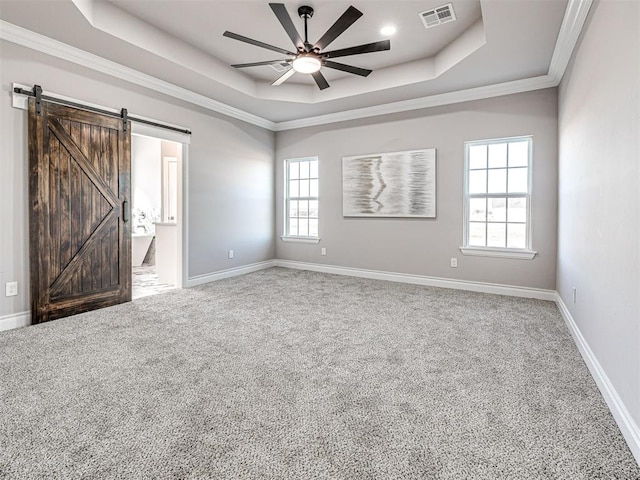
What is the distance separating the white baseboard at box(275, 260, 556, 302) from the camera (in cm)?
428

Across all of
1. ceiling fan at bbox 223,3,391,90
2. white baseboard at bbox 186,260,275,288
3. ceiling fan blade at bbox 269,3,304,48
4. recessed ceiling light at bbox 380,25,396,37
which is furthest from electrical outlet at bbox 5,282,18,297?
recessed ceiling light at bbox 380,25,396,37

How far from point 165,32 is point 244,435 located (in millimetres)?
3945

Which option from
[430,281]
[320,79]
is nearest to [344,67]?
[320,79]

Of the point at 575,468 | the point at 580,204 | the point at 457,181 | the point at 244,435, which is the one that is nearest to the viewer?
the point at 575,468

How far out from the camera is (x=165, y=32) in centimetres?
361

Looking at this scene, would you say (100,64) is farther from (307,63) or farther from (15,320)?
(15,320)

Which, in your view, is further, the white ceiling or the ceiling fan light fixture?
the ceiling fan light fixture

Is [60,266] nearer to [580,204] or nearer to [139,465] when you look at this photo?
[139,465]

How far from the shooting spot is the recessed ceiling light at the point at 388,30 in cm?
348

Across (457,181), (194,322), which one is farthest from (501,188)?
(194,322)

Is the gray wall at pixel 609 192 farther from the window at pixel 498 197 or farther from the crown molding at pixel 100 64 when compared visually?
the crown molding at pixel 100 64

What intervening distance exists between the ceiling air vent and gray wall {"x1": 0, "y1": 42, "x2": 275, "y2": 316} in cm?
323

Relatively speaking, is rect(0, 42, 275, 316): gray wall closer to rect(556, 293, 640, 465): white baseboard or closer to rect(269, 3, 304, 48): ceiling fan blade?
rect(269, 3, 304, 48): ceiling fan blade

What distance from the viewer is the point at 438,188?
490 centimetres
